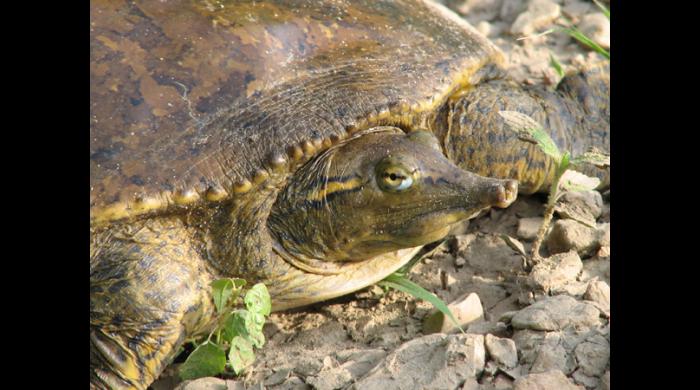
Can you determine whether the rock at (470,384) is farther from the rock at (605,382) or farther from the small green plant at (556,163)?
the small green plant at (556,163)

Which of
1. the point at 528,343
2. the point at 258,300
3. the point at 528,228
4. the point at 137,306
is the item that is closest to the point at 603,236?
the point at 528,228

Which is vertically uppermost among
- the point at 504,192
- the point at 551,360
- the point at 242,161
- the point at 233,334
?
the point at 504,192

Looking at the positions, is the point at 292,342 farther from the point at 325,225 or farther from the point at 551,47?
the point at 551,47

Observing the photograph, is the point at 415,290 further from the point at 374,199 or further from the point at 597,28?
the point at 597,28

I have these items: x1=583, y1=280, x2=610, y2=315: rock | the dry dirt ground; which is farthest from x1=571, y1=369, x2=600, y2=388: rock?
x1=583, y1=280, x2=610, y2=315: rock

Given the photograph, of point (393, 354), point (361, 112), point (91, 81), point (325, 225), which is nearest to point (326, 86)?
point (361, 112)
